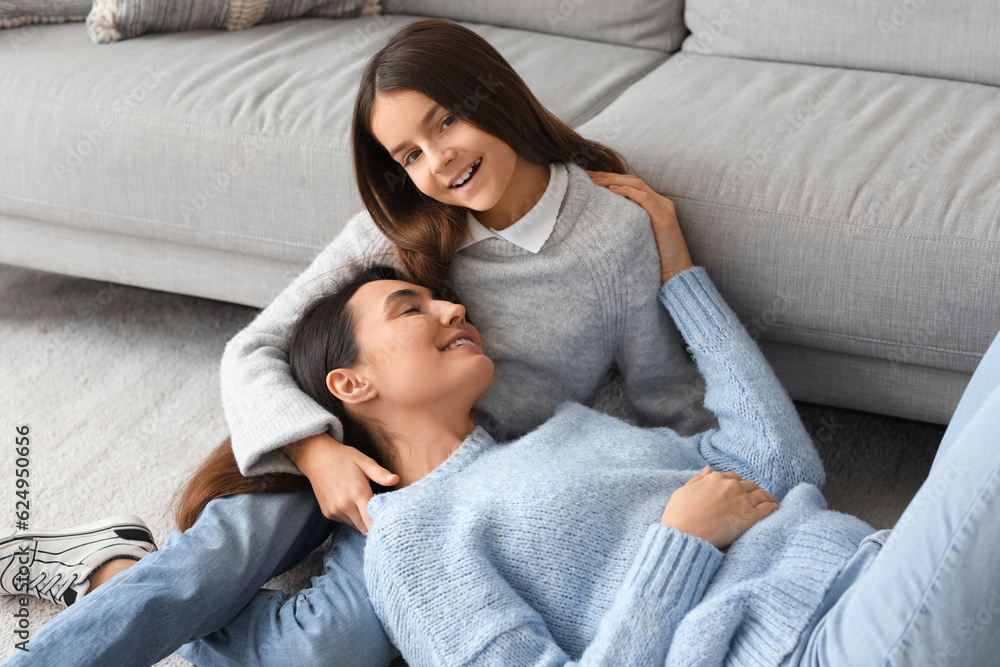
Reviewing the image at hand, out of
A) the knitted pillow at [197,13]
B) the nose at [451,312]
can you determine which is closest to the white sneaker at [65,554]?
the nose at [451,312]

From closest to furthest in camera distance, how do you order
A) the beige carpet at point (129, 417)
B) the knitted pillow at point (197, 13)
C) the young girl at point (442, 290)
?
the young girl at point (442, 290) < the beige carpet at point (129, 417) < the knitted pillow at point (197, 13)

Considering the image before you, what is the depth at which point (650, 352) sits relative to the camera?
4.65ft

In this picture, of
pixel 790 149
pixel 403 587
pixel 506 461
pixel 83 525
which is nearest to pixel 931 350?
pixel 790 149

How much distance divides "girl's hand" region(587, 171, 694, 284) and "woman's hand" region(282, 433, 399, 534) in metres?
0.49

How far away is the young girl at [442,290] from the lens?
3.85 feet

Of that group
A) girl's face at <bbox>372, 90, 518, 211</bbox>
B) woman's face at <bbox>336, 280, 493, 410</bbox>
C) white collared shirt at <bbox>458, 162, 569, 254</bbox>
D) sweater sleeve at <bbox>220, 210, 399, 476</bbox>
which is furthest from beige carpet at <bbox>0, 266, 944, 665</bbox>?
girl's face at <bbox>372, 90, 518, 211</bbox>

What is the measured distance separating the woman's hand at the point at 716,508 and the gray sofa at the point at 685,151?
1.10 ft

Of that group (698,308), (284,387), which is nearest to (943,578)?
(698,308)

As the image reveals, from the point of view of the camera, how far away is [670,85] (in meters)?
1.71

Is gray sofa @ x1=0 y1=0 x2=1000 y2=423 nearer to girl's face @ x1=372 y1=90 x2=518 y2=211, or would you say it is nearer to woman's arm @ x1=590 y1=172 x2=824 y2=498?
woman's arm @ x1=590 y1=172 x2=824 y2=498

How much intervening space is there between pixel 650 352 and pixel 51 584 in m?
0.88

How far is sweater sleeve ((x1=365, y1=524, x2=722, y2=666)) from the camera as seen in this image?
1002 millimetres

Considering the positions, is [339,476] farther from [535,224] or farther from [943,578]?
[943,578]

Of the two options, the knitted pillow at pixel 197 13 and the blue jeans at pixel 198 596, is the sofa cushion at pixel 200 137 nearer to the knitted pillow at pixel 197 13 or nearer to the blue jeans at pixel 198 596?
the knitted pillow at pixel 197 13
